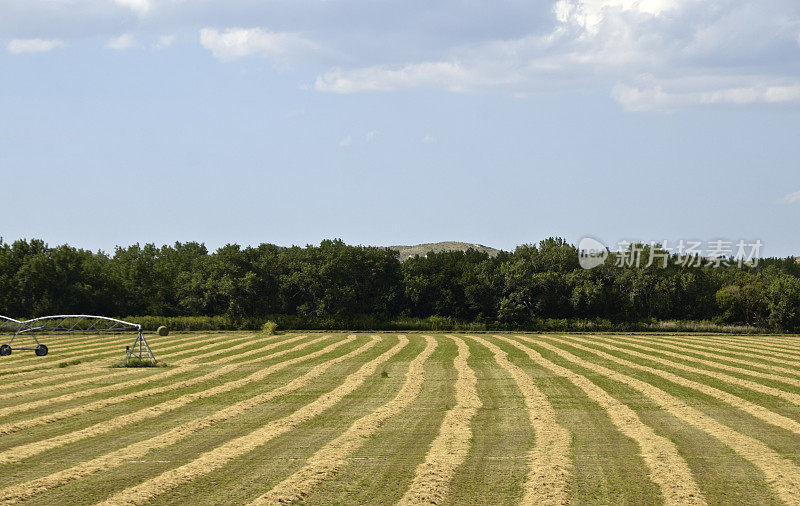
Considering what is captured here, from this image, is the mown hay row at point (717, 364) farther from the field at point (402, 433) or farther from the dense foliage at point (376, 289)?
the dense foliage at point (376, 289)

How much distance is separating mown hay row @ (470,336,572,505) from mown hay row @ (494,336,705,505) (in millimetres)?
1968

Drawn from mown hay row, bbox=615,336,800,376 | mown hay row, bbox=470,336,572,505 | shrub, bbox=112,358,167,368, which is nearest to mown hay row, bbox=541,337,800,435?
mown hay row, bbox=615,336,800,376

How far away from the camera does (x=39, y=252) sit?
103062 millimetres

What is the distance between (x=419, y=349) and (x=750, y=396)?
2963 cm

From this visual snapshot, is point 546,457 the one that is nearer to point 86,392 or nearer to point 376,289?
point 86,392

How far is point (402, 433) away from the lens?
894 inches

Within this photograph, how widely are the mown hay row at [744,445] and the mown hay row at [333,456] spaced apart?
8.21m

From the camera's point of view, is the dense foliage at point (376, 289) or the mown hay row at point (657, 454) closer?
the mown hay row at point (657, 454)

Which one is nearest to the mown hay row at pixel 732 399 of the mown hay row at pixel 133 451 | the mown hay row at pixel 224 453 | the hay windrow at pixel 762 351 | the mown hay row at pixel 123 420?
the hay windrow at pixel 762 351

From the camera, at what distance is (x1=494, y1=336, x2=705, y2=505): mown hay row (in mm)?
15680

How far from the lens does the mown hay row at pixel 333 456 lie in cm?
1562

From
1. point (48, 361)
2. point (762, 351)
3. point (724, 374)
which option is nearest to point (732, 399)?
point (724, 374)

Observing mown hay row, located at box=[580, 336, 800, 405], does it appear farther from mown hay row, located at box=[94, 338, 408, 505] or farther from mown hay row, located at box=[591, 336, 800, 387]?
mown hay row, located at box=[94, 338, 408, 505]

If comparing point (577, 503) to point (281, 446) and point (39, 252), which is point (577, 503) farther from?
point (39, 252)
